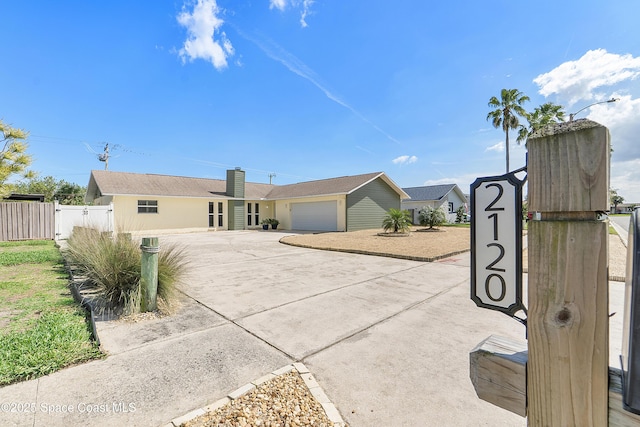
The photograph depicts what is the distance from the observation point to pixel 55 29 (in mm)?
9977

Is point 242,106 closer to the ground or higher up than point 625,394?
higher up

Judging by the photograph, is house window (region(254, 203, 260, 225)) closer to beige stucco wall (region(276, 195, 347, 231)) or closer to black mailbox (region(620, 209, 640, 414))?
beige stucco wall (region(276, 195, 347, 231))

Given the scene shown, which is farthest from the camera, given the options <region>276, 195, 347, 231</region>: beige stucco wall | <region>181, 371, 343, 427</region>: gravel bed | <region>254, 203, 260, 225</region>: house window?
<region>254, 203, 260, 225</region>: house window

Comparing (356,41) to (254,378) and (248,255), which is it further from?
(254,378)

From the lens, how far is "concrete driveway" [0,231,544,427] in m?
2.12

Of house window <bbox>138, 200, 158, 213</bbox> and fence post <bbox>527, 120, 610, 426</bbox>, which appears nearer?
fence post <bbox>527, 120, 610, 426</bbox>

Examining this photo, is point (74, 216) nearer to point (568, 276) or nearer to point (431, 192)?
point (568, 276)

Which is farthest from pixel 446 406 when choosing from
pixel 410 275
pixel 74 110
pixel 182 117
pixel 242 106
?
pixel 74 110

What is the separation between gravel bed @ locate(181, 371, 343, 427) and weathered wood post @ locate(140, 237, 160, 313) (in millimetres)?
2595

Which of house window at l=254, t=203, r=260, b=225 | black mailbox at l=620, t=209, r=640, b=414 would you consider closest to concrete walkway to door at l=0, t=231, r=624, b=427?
black mailbox at l=620, t=209, r=640, b=414

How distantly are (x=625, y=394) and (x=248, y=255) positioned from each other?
30.8 ft

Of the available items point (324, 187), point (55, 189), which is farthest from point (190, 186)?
point (55, 189)

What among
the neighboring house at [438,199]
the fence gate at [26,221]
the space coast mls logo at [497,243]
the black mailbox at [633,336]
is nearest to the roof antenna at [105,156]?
the fence gate at [26,221]

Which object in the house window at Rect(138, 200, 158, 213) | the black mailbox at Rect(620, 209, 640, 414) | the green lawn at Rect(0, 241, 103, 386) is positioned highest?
the house window at Rect(138, 200, 158, 213)
